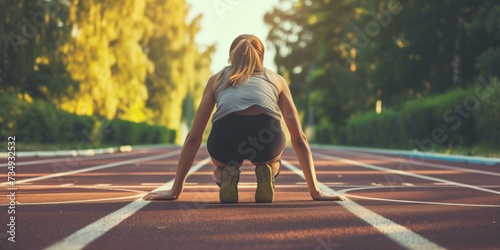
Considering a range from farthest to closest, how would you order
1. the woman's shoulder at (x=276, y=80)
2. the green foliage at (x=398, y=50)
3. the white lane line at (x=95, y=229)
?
1. the green foliage at (x=398, y=50)
2. the woman's shoulder at (x=276, y=80)
3. the white lane line at (x=95, y=229)

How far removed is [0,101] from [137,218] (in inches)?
792

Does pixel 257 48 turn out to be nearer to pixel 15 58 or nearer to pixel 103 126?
pixel 15 58

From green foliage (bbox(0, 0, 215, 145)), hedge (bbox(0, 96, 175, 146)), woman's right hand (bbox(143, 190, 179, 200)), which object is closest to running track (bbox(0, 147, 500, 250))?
woman's right hand (bbox(143, 190, 179, 200))

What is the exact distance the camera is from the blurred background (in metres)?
28.0

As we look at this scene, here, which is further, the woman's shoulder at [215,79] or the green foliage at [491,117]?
the green foliage at [491,117]

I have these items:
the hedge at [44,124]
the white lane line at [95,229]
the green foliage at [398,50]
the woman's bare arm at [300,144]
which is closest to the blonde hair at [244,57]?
the woman's bare arm at [300,144]

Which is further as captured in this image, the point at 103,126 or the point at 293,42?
the point at 293,42

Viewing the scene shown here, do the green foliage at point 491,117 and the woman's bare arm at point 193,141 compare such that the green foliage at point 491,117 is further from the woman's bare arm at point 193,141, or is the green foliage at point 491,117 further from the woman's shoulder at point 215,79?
the woman's bare arm at point 193,141

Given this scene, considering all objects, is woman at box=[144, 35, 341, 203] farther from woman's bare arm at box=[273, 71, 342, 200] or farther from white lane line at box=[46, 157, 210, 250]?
white lane line at box=[46, 157, 210, 250]

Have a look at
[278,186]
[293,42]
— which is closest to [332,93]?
[293,42]

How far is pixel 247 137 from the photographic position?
7.48m

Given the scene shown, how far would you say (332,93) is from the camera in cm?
6150

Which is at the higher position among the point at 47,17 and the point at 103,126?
the point at 47,17

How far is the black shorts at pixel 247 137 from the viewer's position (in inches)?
294
